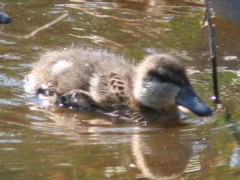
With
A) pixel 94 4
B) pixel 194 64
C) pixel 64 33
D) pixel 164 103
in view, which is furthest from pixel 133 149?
pixel 94 4

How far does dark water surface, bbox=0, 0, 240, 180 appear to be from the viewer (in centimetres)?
419

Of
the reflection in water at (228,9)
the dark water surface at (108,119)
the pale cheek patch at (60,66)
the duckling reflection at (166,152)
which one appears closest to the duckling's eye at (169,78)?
the dark water surface at (108,119)

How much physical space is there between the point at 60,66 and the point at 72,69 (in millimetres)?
142

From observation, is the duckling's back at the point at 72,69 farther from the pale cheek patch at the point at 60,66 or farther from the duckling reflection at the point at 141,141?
the duckling reflection at the point at 141,141

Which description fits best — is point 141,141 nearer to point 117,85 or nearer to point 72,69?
point 117,85

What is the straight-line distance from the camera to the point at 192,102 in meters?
5.04

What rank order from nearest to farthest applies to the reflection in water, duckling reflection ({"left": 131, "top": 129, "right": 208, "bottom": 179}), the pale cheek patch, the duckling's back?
1. duckling reflection ({"left": 131, "top": 129, "right": 208, "bottom": 179})
2. the duckling's back
3. the pale cheek patch
4. the reflection in water

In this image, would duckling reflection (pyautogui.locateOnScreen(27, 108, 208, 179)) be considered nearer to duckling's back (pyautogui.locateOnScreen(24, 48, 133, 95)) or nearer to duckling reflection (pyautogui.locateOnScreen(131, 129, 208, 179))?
duckling reflection (pyautogui.locateOnScreen(131, 129, 208, 179))

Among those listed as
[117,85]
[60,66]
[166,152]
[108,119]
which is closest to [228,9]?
[60,66]

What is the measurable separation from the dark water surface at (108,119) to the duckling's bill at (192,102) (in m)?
0.10

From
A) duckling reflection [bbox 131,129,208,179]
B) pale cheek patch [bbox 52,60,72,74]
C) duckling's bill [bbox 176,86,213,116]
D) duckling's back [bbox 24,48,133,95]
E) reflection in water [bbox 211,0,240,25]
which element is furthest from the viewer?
reflection in water [bbox 211,0,240,25]

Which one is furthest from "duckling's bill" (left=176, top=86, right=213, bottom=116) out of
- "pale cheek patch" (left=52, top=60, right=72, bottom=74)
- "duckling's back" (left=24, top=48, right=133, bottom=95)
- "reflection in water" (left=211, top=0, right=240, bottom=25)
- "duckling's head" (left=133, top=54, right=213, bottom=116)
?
"reflection in water" (left=211, top=0, right=240, bottom=25)

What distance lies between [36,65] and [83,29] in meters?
1.49

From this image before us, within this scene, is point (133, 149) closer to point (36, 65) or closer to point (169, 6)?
point (36, 65)
